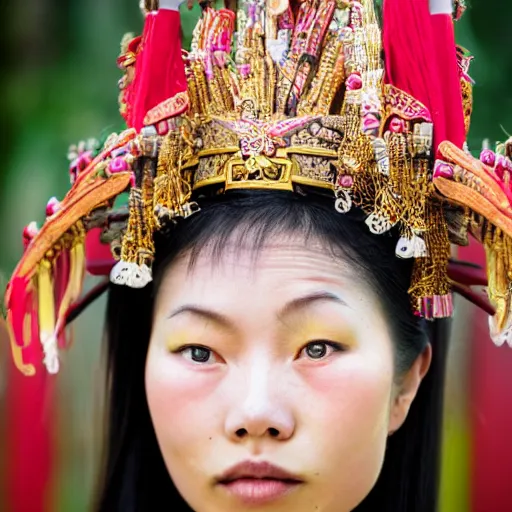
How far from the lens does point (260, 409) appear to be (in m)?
1.68

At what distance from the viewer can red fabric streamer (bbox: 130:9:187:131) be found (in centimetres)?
183

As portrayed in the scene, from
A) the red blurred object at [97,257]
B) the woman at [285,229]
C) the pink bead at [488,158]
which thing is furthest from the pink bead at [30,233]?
the pink bead at [488,158]

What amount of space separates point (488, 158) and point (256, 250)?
1.36ft

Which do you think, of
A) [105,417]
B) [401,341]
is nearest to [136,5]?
[105,417]

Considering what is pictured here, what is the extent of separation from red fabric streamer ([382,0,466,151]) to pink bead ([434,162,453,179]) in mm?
48

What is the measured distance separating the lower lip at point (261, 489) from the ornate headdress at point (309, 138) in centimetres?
37

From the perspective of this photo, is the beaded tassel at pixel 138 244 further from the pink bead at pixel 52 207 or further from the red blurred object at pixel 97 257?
the red blurred object at pixel 97 257

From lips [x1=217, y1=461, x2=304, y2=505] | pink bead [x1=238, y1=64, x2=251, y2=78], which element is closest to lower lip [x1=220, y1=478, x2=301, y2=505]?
lips [x1=217, y1=461, x2=304, y2=505]

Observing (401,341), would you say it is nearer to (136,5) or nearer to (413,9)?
(413,9)

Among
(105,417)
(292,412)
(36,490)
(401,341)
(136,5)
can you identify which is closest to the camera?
(292,412)

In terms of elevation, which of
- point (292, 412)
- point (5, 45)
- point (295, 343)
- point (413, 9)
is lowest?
point (292, 412)

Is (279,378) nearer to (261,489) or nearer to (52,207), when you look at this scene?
(261,489)

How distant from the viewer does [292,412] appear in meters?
1.70

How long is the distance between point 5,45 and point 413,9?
1.65 m
